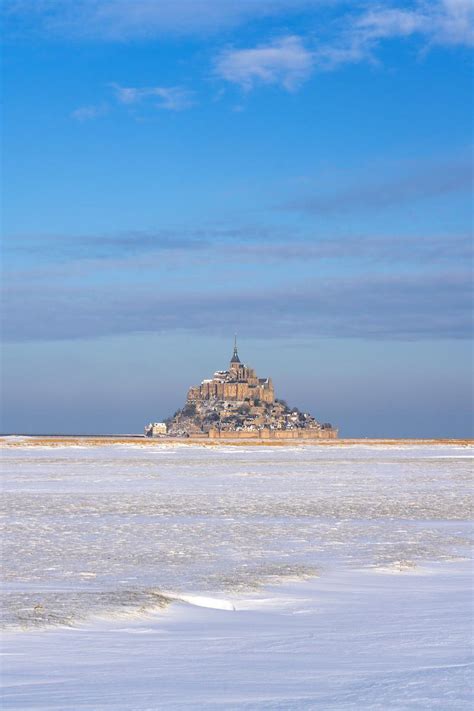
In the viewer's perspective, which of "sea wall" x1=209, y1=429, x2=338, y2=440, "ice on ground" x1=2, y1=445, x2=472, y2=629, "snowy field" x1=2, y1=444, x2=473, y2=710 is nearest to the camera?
"snowy field" x1=2, y1=444, x2=473, y2=710

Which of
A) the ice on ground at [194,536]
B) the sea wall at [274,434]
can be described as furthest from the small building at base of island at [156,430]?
the ice on ground at [194,536]

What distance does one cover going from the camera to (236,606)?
352 inches

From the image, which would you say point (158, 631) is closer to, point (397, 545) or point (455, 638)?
point (455, 638)

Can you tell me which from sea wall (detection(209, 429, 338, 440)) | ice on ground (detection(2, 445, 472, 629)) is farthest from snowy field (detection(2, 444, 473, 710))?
sea wall (detection(209, 429, 338, 440))

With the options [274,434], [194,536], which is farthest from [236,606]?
[274,434]

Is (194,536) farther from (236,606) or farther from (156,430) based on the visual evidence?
(156,430)

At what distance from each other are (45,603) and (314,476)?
76.8 feet

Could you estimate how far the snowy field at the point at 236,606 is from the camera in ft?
19.2

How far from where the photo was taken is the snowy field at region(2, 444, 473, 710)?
5.86m

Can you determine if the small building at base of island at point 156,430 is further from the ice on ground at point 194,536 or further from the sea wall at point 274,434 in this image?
the ice on ground at point 194,536

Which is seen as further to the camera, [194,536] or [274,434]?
[274,434]

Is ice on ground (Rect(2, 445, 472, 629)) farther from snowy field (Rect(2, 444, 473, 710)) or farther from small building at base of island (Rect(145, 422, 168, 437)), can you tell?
small building at base of island (Rect(145, 422, 168, 437))

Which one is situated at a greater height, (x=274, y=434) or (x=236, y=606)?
(x=236, y=606)

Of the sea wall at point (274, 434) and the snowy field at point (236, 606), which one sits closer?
the snowy field at point (236, 606)
